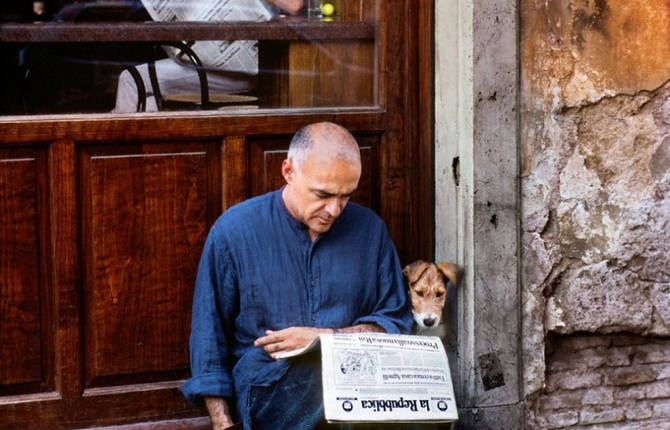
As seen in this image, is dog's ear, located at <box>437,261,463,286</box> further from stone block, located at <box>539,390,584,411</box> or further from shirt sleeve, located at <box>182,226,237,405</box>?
shirt sleeve, located at <box>182,226,237,405</box>

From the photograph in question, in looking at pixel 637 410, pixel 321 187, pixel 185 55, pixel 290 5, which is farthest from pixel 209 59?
pixel 637 410

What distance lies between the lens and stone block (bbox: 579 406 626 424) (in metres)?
4.36

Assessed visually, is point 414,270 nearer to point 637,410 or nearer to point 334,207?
point 334,207

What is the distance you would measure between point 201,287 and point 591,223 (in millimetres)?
1448

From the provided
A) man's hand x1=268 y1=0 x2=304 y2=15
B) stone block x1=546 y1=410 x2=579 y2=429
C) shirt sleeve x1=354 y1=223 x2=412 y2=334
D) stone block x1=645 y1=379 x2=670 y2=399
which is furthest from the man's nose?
stone block x1=645 y1=379 x2=670 y2=399

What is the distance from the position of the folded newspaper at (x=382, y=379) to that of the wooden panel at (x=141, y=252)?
690 millimetres

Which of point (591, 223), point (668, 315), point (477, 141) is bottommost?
point (668, 315)

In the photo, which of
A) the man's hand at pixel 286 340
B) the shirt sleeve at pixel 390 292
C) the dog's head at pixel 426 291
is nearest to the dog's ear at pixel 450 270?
the dog's head at pixel 426 291

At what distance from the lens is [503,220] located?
13.5 ft

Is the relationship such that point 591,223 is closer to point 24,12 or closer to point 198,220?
point 198,220

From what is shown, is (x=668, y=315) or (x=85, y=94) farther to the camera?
(x=668, y=315)

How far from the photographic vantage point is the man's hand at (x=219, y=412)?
3.63 metres

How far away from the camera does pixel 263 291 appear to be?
3.71m

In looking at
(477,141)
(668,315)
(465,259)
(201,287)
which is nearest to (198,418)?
(201,287)
